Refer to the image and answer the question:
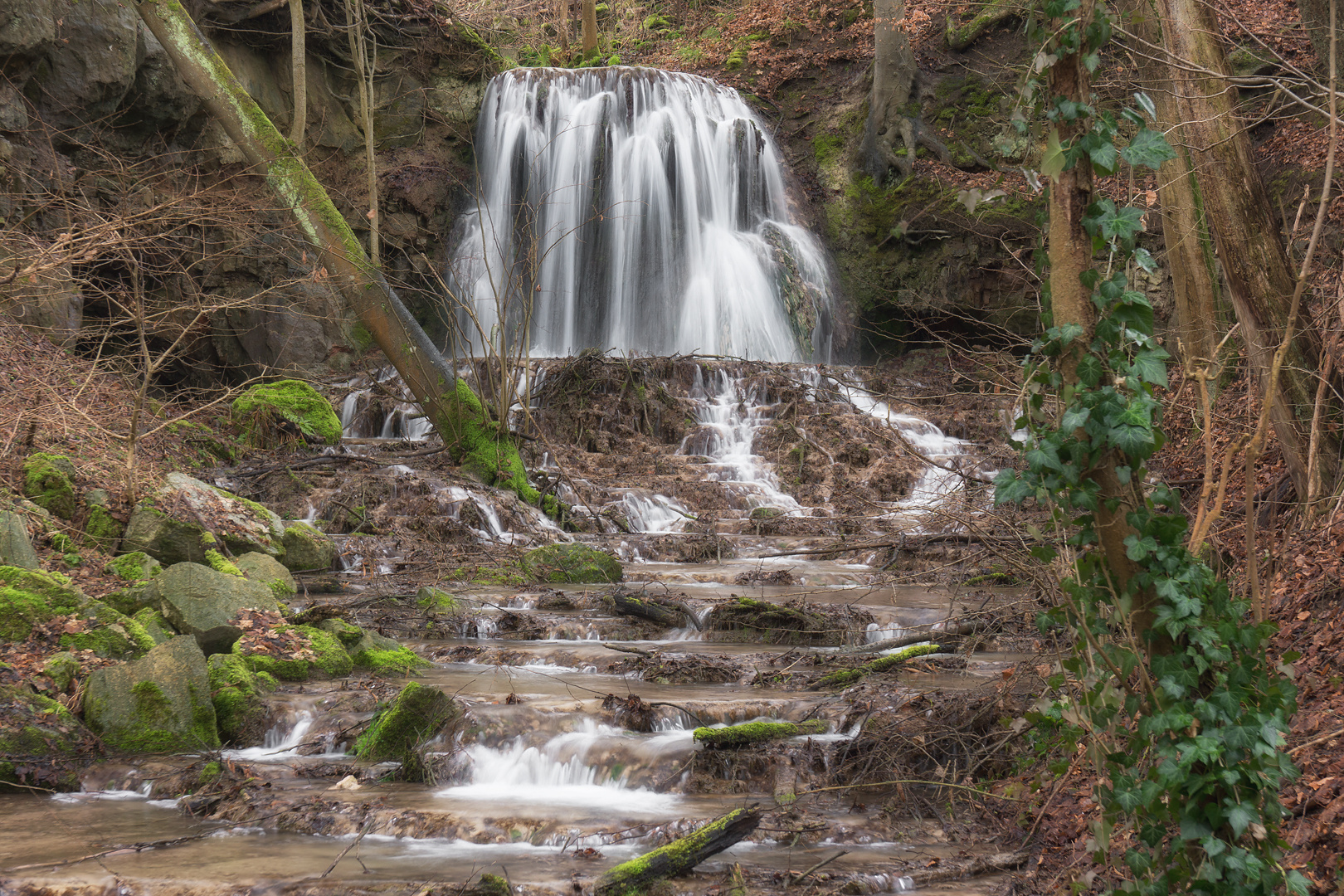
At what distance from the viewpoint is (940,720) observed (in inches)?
181

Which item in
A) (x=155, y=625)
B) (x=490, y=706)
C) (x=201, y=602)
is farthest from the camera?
(x=201, y=602)

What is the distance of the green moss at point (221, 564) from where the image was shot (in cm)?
725

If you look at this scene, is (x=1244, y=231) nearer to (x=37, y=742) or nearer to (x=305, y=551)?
(x=37, y=742)

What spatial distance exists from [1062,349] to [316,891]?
317 cm

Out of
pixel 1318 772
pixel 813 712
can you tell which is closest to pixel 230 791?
pixel 813 712

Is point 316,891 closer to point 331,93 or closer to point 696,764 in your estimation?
point 696,764

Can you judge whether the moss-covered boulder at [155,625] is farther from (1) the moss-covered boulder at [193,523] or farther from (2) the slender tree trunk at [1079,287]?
(2) the slender tree trunk at [1079,287]

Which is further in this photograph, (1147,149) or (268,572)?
(268,572)

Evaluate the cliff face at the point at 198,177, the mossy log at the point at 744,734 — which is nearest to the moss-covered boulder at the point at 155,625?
the cliff face at the point at 198,177

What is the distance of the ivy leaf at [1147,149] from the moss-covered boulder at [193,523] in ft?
23.2

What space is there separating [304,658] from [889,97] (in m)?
16.6

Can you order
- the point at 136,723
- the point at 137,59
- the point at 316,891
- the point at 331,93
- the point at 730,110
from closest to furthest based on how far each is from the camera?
the point at 316,891 < the point at 136,723 < the point at 137,59 < the point at 331,93 < the point at 730,110

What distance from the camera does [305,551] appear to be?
8.91 m

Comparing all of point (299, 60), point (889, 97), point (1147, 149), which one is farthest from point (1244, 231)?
point (889, 97)
